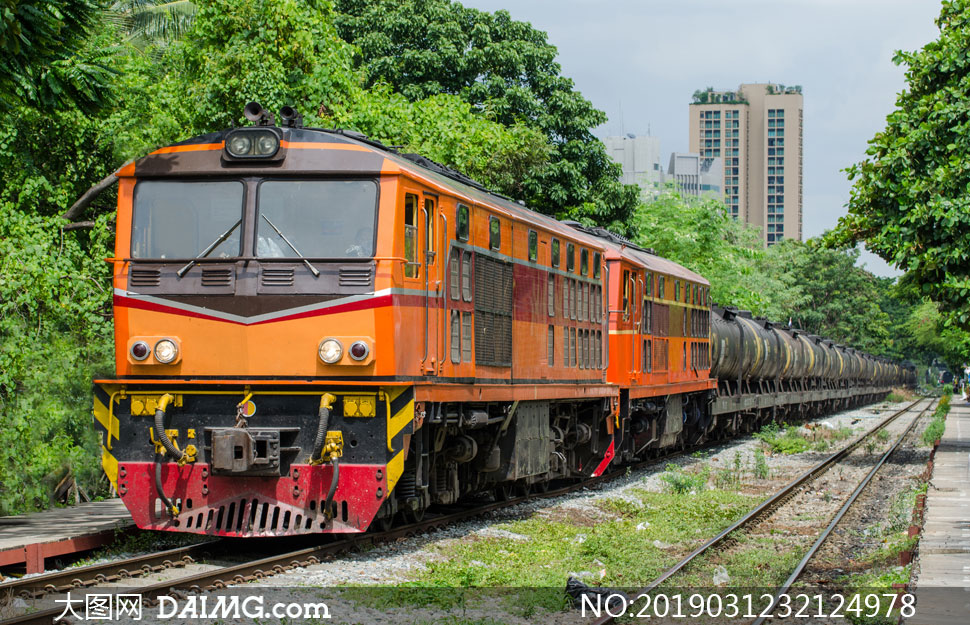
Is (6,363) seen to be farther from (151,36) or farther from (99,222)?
(151,36)

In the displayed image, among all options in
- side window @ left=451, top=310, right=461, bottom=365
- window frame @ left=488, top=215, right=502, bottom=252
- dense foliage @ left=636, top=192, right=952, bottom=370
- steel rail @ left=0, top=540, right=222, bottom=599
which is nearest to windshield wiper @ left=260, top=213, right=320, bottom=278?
side window @ left=451, top=310, right=461, bottom=365

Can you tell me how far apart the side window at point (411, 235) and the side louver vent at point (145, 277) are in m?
2.38

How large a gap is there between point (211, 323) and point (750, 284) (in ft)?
152

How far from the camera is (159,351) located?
1038 centimetres

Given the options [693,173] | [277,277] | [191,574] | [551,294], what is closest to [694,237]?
[551,294]

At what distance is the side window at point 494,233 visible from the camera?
12.6 metres

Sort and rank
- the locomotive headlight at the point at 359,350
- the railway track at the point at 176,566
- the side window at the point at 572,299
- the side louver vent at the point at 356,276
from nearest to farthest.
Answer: the railway track at the point at 176,566, the locomotive headlight at the point at 359,350, the side louver vent at the point at 356,276, the side window at the point at 572,299

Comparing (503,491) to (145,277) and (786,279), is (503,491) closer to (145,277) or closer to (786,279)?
(145,277)

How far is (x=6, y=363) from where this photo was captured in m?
15.9

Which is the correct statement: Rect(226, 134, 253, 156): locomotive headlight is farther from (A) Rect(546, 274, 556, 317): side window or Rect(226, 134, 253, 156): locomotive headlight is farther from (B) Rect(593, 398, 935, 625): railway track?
(B) Rect(593, 398, 935, 625): railway track

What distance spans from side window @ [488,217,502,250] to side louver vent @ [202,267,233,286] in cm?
344

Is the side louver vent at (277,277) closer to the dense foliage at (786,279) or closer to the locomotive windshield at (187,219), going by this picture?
the locomotive windshield at (187,219)

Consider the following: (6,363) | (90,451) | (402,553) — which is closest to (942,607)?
(402,553)

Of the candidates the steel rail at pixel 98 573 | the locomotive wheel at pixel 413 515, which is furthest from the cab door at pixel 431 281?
the steel rail at pixel 98 573
